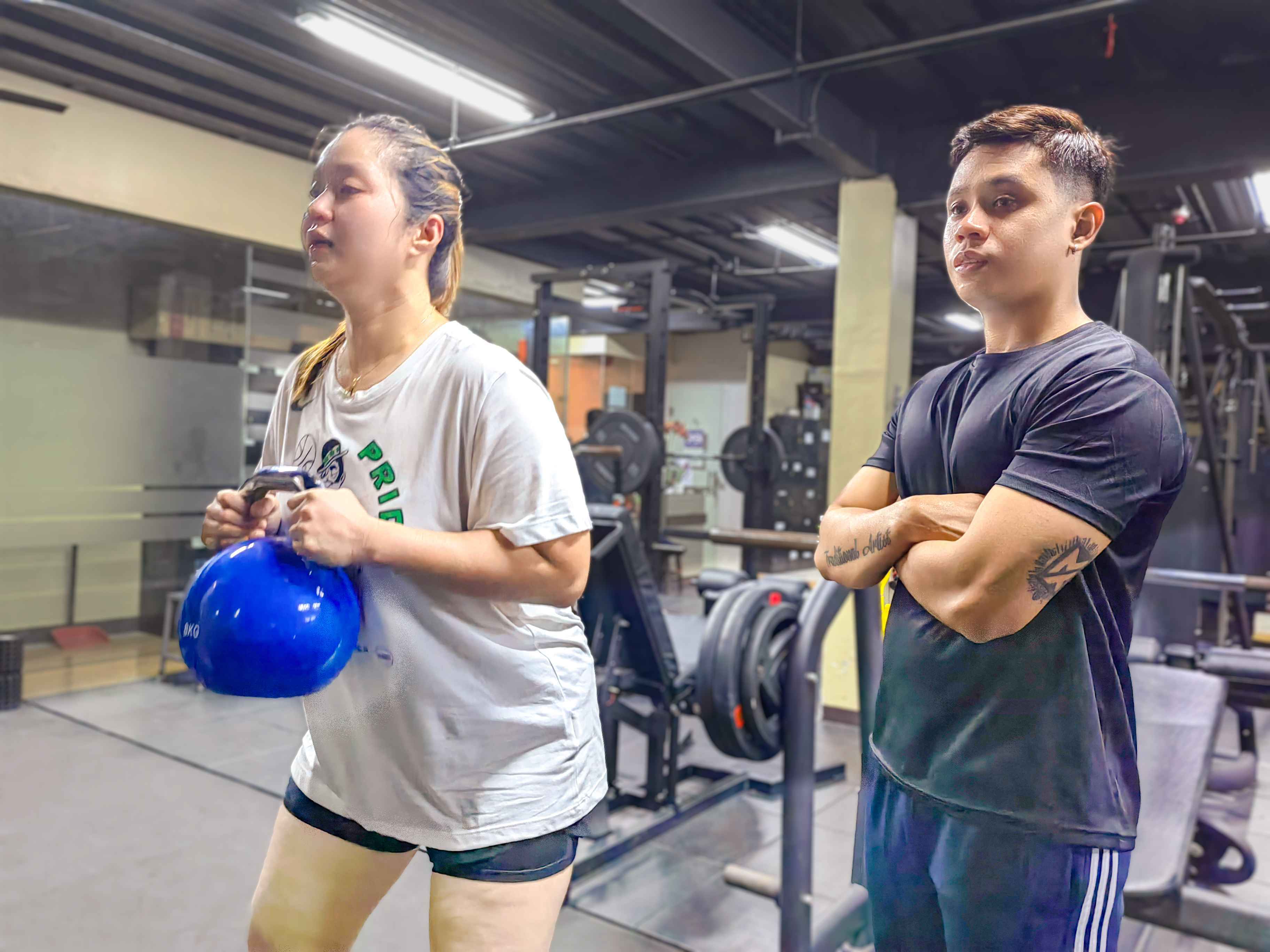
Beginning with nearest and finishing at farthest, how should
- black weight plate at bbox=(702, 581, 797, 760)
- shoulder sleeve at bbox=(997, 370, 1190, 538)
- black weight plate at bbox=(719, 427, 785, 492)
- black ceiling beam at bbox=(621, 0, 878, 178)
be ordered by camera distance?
shoulder sleeve at bbox=(997, 370, 1190, 538)
black weight plate at bbox=(702, 581, 797, 760)
black ceiling beam at bbox=(621, 0, 878, 178)
black weight plate at bbox=(719, 427, 785, 492)

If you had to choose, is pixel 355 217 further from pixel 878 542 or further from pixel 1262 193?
pixel 1262 193

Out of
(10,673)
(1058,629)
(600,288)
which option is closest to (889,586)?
(1058,629)

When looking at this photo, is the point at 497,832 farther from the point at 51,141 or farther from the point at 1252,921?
the point at 51,141

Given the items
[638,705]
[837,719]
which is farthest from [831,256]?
[638,705]

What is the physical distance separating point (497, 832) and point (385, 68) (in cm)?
381

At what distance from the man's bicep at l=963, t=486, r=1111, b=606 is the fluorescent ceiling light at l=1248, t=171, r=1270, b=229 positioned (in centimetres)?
448

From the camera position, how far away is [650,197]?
5.03 metres

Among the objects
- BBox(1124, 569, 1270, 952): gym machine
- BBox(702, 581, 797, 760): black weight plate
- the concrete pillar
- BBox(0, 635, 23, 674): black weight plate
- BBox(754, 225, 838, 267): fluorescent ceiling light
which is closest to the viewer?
BBox(1124, 569, 1270, 952): gym machine

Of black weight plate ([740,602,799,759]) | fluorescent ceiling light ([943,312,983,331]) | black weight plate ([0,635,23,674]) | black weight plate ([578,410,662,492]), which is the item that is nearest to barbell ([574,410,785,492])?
black weight plate ([578,410,662,492])

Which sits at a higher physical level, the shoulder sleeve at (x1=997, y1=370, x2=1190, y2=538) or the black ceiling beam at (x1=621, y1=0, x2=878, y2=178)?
the black ceiling beam at (x1=621, y1=0, x2=878, y2=178)

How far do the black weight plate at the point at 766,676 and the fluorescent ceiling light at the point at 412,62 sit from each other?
8.18ft

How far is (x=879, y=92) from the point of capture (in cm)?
406

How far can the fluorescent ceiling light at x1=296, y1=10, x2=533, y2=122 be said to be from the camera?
3.36 m

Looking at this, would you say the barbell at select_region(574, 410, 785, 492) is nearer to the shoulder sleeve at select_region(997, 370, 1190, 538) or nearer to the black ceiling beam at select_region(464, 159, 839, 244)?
the black ceiling beam at select_region(464, 159, 839, 244)
